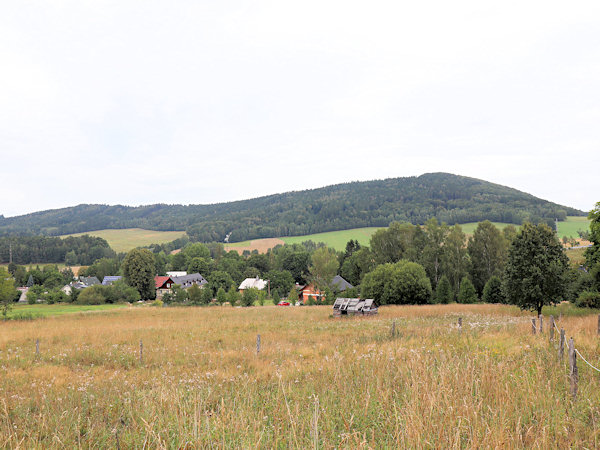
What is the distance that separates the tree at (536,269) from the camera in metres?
23.3

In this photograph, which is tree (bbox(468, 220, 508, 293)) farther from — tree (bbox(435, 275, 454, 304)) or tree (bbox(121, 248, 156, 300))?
tree (bbox(121, 248, 156, 300))

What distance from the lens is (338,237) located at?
14975cm

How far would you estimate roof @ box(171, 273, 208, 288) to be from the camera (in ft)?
318

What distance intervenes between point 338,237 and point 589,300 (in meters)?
125

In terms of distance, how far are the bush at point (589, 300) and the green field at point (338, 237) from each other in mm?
102872

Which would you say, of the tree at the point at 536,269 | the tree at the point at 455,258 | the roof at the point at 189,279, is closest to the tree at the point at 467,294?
the tree at the point at 455,258

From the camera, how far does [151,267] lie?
6912 centimetres

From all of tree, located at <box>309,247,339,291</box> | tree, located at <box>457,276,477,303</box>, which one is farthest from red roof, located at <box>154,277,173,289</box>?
tree, located at <box>457,276,477,303</box>

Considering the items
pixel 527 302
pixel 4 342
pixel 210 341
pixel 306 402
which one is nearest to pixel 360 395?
pixel 306 402

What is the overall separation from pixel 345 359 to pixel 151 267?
68007mm

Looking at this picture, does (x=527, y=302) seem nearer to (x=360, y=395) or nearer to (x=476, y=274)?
(x=360, y=395)

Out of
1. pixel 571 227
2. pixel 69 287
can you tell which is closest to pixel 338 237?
pixel 571 227

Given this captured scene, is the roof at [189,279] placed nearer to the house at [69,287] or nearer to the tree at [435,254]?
the house at [69,287]

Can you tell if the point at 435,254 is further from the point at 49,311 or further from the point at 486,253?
the point at 49,311
